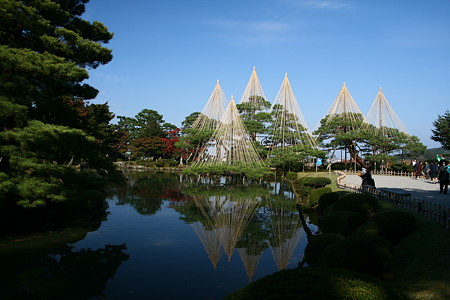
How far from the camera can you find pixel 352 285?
11.3ft

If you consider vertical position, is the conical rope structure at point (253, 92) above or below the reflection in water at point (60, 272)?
above

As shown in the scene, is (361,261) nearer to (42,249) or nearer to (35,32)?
(42,249)

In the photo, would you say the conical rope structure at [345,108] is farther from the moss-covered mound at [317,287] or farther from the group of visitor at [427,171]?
the moss-covered mound at [317,287]

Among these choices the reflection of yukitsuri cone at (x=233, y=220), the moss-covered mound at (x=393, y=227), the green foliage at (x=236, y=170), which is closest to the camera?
the moss-covered mound at (x=393, y=227)

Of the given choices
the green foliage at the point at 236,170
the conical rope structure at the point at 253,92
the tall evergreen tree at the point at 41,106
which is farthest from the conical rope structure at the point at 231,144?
the tall evergreen tree at the point at 41,106

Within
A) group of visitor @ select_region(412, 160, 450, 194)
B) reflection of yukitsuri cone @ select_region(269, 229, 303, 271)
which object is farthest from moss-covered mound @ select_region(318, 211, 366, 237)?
group of visitor @ select_region(412, 160, 450, 194)

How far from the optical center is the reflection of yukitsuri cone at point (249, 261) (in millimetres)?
7932

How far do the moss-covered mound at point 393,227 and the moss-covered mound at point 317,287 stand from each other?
4198mm

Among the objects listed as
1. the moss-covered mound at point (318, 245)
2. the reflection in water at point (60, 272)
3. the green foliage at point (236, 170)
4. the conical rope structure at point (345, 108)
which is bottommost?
the reflection in water at point (60, 272)

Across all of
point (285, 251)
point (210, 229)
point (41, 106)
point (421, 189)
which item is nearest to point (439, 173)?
point (421, 189)

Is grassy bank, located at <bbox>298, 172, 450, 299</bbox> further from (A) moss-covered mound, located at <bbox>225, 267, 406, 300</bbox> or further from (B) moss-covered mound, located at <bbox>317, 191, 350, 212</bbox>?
(B) moss-covered mound, located at <bbox>317, 191, 350, 212</bbox>

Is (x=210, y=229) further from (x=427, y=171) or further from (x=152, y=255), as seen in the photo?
(x=427, y=171)

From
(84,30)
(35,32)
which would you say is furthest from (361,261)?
(84,30)

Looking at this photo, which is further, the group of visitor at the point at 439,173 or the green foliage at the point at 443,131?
the green foliage at the point at 443,131
